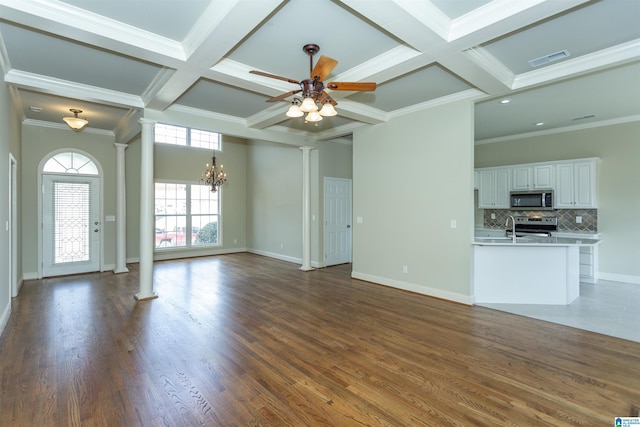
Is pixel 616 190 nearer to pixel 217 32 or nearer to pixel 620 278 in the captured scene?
pixel 620 278

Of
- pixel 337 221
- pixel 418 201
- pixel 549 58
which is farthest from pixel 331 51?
pixel 337 221

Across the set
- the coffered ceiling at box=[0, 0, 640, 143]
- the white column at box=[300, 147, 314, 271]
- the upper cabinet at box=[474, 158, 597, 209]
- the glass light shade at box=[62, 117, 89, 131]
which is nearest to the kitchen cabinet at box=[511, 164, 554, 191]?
the upper cabinet at box=[474, 158, 597, 209]

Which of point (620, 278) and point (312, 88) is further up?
point (312, 88)

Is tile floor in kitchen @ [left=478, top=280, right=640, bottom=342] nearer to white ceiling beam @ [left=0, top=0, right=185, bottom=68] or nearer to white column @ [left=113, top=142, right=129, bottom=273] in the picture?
white ceiling beam @ [left=0, top=0, right=185, bottom=68]

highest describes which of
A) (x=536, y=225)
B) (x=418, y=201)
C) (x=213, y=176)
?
(x=213, y=176)

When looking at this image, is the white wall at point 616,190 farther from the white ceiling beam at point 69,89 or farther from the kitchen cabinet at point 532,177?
the white ceiling beam at point 69,89

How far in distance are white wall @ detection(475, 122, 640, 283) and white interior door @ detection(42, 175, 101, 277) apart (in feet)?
31.8

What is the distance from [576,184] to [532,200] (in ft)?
2.44

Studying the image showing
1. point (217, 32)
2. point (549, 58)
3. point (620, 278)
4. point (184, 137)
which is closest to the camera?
point (217, 32)

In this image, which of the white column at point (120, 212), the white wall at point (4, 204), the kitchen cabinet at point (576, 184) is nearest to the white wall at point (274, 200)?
the white column at point (120, 212)

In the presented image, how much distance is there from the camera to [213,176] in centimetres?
825

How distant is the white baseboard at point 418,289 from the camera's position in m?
4.59

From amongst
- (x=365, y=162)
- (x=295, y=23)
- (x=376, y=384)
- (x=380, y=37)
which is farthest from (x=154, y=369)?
(x=365, y=162)

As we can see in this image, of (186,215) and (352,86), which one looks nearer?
(352,86)
